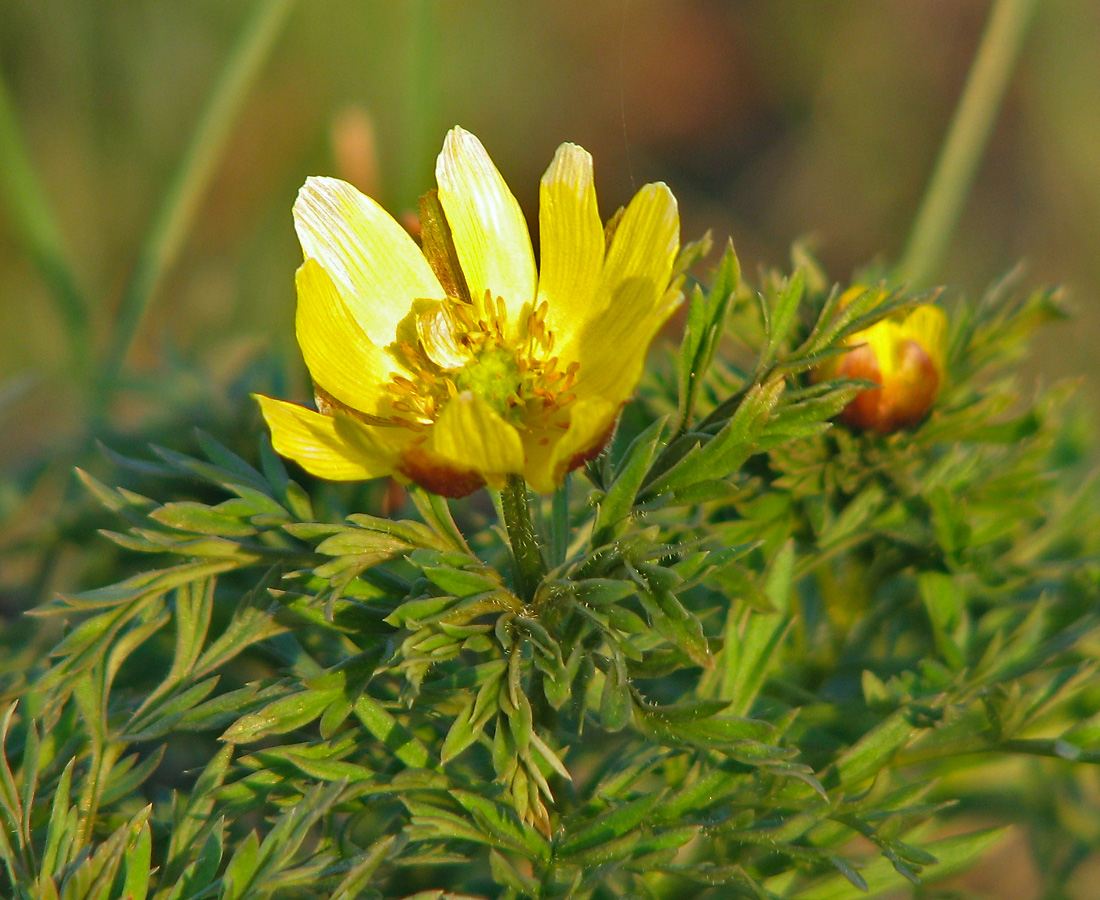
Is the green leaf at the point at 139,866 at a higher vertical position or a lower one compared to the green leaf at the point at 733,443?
lower

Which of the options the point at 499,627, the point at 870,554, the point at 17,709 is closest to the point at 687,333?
the point at 499,627

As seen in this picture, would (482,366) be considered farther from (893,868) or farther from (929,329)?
(893,868)

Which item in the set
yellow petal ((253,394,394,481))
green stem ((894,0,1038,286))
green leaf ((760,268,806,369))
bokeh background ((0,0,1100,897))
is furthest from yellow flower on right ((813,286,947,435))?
bokeh background ((0,0,1100,897))

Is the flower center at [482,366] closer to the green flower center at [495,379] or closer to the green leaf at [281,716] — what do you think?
the green flower center at [495,379]

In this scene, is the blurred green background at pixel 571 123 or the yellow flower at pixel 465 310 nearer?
the yellow flower at pixel 465 310

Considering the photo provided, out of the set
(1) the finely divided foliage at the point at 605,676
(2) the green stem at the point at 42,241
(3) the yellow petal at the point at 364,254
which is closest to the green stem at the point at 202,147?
(2) the green stem at the point at 42,241

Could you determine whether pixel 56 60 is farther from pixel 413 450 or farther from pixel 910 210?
pixel 413 450
